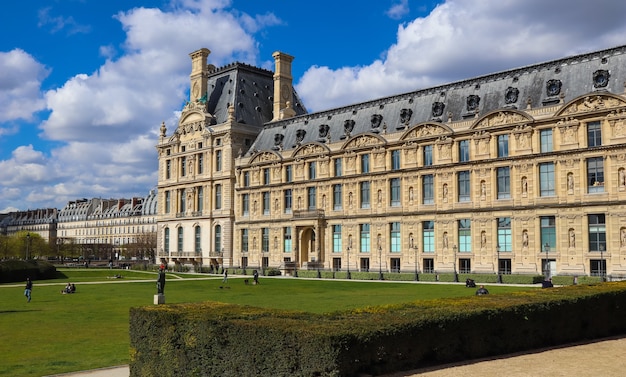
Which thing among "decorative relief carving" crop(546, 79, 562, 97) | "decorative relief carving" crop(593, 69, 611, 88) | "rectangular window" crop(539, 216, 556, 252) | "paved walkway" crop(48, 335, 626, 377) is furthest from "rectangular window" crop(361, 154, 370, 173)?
"paved walkway" crop(48, 335, 626, 377)

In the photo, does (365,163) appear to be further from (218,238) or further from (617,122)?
(218,238)

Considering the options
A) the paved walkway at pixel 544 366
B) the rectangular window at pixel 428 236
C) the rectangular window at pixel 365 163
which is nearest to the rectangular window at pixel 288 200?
the rectangular window at pixel 365 163

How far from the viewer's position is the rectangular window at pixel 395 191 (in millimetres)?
74688

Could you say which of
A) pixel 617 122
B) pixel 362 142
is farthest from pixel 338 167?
pixel 617 122

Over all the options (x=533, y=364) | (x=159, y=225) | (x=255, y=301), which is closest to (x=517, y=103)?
(x=255, y=301)

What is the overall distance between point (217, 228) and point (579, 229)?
182 ft

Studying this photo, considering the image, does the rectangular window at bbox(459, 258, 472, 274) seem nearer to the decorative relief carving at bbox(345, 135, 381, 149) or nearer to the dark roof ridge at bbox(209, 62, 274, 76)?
the decorative relief carving at bbox(345, 135, 381, 149)

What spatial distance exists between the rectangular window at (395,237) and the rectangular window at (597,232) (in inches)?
864

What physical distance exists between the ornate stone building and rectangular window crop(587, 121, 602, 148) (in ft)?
0.42

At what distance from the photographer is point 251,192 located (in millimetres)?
91562

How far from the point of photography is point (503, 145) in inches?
2579

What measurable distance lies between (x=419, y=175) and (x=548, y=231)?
15.8m

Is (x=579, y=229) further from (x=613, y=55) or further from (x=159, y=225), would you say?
(x=159, y=225)

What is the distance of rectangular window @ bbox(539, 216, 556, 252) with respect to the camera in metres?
62.2
